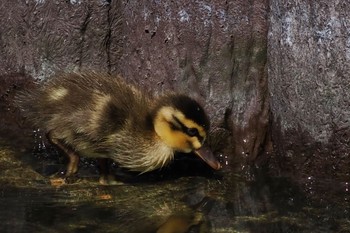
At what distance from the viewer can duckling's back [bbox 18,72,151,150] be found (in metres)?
4.81

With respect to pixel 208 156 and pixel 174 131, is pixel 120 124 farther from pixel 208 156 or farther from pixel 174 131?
pixel 208 156

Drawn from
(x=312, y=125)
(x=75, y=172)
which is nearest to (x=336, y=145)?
(x=312, y=125)

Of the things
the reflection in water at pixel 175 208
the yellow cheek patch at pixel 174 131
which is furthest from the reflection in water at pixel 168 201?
the yellow cheek patch at pixel 174 131

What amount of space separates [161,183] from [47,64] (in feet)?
3.86

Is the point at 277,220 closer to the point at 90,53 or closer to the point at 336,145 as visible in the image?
the point at 336,145

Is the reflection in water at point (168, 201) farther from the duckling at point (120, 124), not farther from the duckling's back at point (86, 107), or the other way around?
the duckling's back at point (86, 107)

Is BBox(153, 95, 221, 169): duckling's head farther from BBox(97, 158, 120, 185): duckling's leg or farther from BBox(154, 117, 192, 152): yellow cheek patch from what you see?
BBox(97, 158, 120, 185): duckling's leg

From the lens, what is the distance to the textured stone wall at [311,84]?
4.68 meters

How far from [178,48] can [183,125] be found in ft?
2.15

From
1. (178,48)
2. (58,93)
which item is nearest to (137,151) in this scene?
(58,93)

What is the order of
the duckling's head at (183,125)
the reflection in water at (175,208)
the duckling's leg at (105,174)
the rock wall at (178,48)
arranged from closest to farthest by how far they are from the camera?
the reflection in water at (175,208) < the duckling's head at (183,125) < the duckling's leg at (105,174) < the rock wall at (178,48)

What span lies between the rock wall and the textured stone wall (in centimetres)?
→ 15

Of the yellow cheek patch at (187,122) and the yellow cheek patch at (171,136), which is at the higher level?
the yellow cheek patch at (187,122)

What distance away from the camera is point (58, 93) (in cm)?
496
